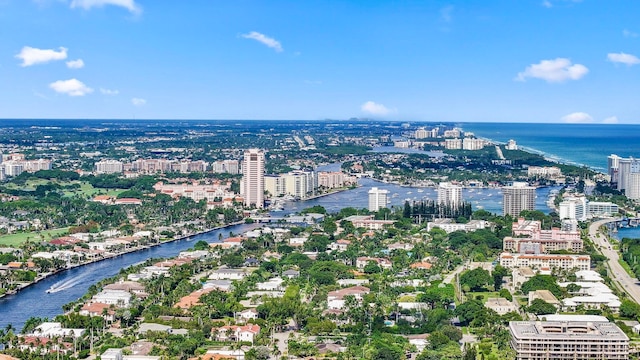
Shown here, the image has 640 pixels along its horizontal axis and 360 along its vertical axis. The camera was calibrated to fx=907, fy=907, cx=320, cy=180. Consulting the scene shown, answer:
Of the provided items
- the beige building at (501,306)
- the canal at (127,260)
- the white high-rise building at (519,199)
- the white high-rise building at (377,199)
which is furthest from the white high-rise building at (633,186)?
the beige building at (501,306)

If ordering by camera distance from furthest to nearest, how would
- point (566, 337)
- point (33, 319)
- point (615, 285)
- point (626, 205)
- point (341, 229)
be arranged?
1. point (626, 205)
2. point (341, 229)
3. point (615, 285)
4. point (33, 319)
5. point (566, 337)

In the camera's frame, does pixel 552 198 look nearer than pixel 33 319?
No

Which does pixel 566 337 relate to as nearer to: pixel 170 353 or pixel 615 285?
pixel 170 353

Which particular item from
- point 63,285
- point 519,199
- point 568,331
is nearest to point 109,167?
point 519,199

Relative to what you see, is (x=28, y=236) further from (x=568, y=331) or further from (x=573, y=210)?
(x=568, y=331)

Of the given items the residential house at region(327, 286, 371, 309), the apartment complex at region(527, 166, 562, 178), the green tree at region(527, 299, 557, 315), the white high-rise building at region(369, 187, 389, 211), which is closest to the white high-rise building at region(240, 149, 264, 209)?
the white high-rise building at region(369, 187, 389, 211)

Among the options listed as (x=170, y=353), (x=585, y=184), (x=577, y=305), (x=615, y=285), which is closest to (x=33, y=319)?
(x=170, y=353)

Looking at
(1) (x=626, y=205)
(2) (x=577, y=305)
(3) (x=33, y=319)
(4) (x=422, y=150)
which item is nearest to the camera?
(3) (x=33, y=319)
